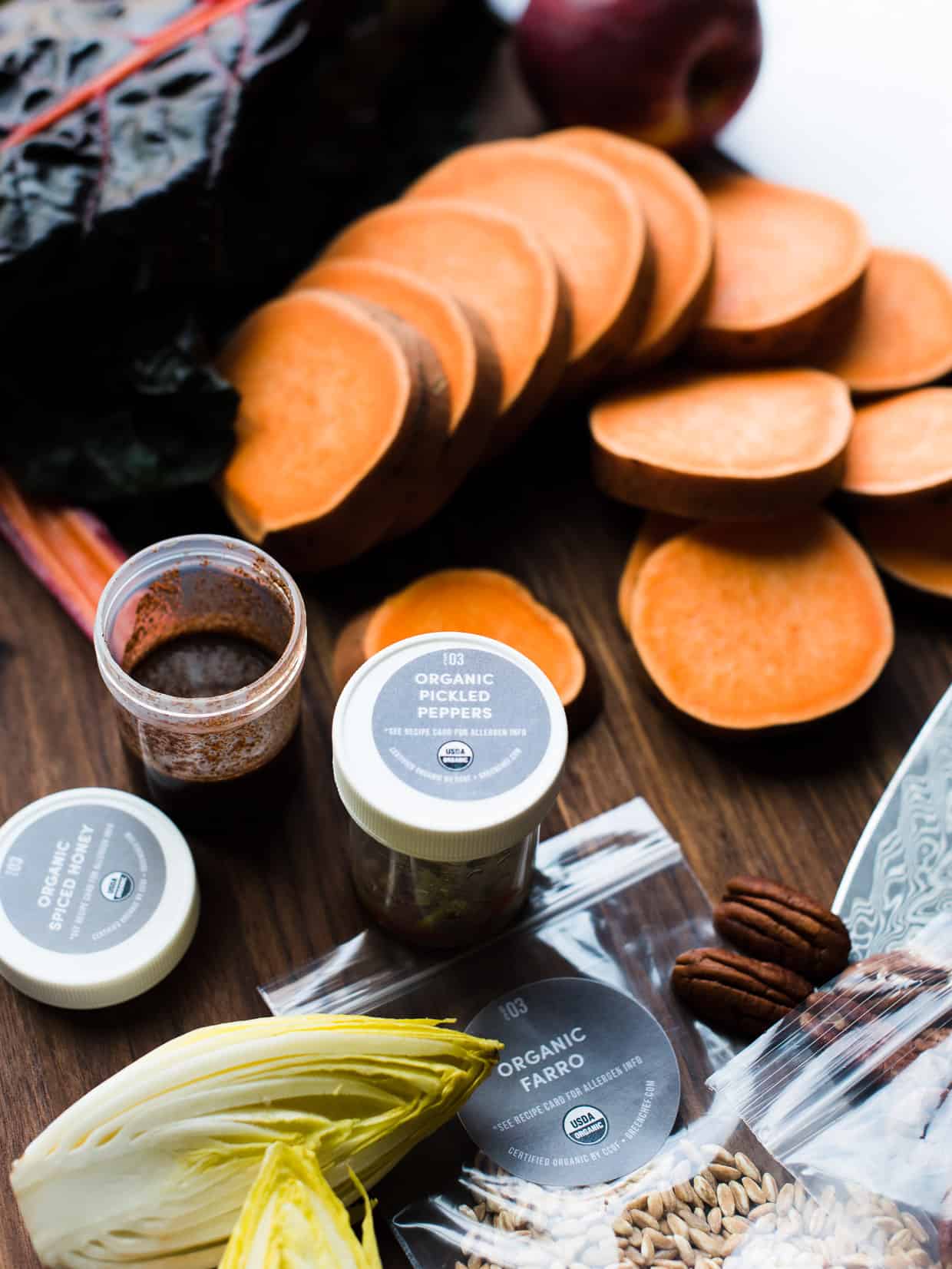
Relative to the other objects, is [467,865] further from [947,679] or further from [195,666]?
[947,679]

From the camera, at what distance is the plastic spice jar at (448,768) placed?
937 millimetres

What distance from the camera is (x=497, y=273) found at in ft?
4.48

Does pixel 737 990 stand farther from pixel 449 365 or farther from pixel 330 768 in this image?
pixel 449 365

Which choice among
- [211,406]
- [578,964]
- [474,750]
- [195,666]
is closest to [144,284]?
[211,406]

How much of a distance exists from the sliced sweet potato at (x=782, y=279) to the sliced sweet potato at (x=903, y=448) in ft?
0.40

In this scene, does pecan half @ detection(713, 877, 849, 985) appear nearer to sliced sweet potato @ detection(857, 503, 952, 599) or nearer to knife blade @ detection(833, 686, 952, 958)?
knife blade @ detection(833, 686, 952, 958)

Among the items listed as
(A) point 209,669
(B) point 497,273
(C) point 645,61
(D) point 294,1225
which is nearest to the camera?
(D) point 294,1225

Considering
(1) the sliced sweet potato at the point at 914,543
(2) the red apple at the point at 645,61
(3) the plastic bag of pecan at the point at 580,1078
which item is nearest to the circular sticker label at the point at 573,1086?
(3) the plastic bag of pecan at the point at 580,1078

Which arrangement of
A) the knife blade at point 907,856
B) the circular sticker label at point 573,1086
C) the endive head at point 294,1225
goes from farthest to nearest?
1. the knife blade at point 907,856
2. the circular sticker label at point 573,1086
3. the endive head at point 294,1225

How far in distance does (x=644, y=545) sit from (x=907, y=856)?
1.40ft

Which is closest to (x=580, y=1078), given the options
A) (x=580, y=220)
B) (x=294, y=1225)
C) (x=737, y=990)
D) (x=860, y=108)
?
(x=737, y=990)

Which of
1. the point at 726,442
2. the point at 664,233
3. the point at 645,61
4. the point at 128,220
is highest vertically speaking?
the point at 128,220

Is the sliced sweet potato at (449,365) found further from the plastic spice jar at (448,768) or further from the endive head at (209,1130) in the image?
the endive head at (209,1130)

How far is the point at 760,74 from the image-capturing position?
5.32ft
